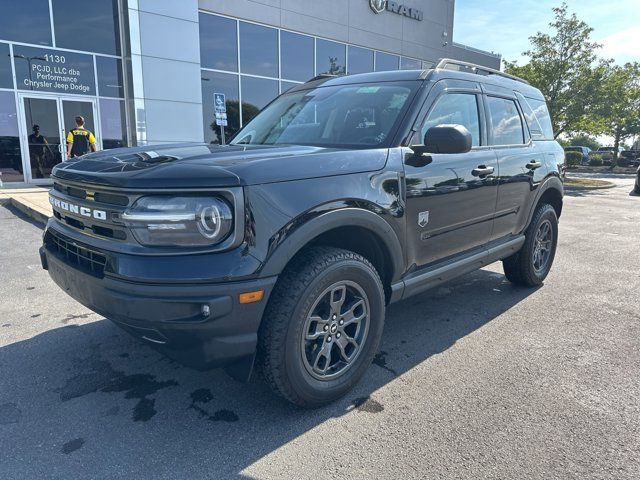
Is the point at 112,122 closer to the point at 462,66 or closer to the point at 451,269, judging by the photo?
the point at 462,66

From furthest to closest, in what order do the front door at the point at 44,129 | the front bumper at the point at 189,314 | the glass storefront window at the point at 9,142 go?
1. the front door at the point at 44,129
2. the glass storefront window at the point at 9,142
3. the front bumper at the point at 189,314

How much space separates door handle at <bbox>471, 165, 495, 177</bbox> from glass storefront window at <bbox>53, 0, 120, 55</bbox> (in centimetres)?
1244

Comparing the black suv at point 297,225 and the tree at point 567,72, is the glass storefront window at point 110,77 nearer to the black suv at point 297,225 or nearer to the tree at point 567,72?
the black suv at point 297,225

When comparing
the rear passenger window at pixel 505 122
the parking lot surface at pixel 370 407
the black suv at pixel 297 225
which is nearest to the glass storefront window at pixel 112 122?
the parking lot surface at pixel 370 407

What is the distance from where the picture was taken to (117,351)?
10.7ft

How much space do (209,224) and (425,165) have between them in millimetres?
1539

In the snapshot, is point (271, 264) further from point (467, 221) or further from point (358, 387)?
point (467, 221)

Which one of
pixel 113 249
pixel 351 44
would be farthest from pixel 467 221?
pixel 351 44

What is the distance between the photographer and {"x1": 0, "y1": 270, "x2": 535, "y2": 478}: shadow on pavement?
2.17 metres

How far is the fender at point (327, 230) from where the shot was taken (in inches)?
87.4

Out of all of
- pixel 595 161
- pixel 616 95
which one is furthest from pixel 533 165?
pixel 595 161

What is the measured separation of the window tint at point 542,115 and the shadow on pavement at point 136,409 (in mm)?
2453

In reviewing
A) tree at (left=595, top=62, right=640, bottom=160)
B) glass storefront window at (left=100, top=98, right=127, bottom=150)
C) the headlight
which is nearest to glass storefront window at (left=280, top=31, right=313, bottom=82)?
glass storefront window at (left=100, top=98, right=127, bottom=150)

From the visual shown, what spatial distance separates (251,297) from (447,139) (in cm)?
151
